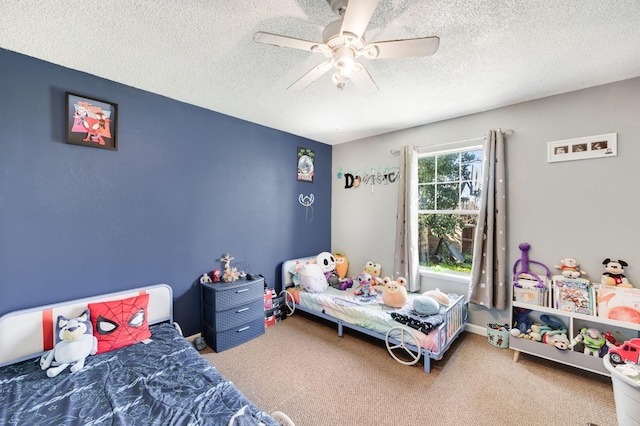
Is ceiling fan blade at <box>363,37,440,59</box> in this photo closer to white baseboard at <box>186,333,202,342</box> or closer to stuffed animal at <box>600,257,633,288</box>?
stuffed animal at <box>600,257,633,288</box>

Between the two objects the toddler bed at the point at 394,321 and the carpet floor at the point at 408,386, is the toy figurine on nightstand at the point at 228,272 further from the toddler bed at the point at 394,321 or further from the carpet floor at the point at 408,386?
the toddler bed at the point at 394,321

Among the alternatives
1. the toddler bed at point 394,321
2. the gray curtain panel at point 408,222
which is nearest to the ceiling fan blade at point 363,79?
the gray curtain panel at point 408,222

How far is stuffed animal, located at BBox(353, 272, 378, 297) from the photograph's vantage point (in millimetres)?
3234

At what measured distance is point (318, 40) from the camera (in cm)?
177

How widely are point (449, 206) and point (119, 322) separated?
3539 mm

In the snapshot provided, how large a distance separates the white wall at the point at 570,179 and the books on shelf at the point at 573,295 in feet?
0.64

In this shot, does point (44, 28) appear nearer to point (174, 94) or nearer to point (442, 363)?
point (174, 94)

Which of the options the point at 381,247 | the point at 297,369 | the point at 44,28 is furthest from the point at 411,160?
the point at 44,28

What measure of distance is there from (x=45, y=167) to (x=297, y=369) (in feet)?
8.48

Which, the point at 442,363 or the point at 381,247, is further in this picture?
the point at 381,247

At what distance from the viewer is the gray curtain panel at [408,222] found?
3396mm

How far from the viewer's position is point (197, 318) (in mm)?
2857

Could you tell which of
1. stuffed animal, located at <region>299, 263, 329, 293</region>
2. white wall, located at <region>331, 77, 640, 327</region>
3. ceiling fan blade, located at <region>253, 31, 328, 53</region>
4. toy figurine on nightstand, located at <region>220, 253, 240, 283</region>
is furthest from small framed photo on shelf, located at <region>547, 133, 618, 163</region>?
toy figurine on nightstand, located at <region>220, 253, 240, 283</region>

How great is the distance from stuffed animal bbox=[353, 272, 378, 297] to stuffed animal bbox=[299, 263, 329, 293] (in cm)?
43
